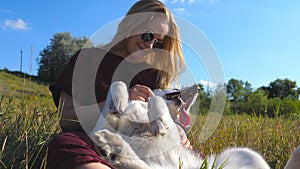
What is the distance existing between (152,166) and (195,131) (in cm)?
144

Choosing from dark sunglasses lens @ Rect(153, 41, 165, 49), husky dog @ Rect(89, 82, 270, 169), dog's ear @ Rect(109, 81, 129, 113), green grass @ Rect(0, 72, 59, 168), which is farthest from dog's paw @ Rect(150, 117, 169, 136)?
dark sunglasses lens @ Rect(153, 41, 165, 49)

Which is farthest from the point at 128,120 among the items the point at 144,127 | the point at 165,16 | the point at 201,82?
the point at 165,16

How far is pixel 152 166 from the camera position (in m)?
1.78

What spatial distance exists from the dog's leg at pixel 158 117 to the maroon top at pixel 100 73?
612mm

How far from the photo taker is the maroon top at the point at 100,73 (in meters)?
2.46

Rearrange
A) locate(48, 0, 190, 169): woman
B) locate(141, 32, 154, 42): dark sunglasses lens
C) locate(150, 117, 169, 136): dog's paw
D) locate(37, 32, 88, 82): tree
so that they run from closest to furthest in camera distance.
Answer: locate(150, 117, 169, 136): dog's paw → locate(48, 0, 190, 169): woman → locate(141, 32, 154, 42): dark sunglasses lens → locate(37, 32, 88, 82): tree

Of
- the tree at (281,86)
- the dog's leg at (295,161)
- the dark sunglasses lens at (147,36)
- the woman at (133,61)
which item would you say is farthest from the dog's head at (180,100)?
the tree at (281,86)

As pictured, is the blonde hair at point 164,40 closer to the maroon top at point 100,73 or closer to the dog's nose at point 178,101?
the maroon top at point 100,73

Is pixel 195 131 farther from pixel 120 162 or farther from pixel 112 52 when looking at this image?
pixel 120 162

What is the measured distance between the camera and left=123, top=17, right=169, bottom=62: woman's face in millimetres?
2652

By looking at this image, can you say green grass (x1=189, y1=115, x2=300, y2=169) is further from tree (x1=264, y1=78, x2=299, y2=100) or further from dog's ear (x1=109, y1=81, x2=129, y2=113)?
tree (x1=264, y1=78, x2=299, y2=100)

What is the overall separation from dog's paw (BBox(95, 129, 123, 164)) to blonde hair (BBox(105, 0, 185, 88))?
3.71 feet

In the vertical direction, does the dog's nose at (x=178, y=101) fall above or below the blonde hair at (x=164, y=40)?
below

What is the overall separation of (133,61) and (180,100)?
26.9 inches
